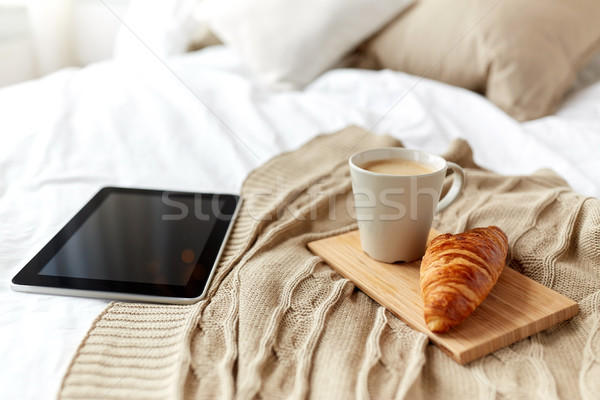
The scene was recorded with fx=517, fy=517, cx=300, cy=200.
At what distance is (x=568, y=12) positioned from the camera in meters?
1.11

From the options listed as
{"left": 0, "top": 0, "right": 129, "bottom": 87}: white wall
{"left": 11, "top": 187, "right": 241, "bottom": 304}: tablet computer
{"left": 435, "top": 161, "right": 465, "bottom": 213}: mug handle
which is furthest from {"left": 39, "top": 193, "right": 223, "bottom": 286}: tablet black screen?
{"left": 0, "top": 0, "right": 129, "bottom": 87}: white wall

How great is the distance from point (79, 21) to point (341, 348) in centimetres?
236

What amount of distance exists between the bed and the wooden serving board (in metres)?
0.28

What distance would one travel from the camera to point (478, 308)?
0.49 m

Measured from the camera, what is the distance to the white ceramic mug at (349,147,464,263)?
21.6 inches

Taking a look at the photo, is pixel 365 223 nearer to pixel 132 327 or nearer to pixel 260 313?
pixel 260 313

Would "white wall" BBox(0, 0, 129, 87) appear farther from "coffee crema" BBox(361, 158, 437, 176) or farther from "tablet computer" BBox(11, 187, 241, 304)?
"coffee crema" BBox(361, 158, 437, 176)

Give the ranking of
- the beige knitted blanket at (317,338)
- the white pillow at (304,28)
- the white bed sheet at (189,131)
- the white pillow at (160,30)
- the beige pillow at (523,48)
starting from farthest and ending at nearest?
the white pillow at (160,30) → the white pillow at (304,28) → the beige pillow at (523,48) → the white bed sheet at (189,131) → the beige knitted blanket at (317,338)

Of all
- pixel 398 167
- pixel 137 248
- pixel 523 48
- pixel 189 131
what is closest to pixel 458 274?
pixel 398 167

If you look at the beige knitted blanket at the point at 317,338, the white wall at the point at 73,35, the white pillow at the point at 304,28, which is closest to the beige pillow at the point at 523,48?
the white pillow at the point at 304,28

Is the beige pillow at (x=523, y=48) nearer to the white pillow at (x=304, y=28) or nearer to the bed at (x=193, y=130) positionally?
the bed at (x=193, y=130)

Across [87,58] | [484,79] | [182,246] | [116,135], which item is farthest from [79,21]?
[182,246]

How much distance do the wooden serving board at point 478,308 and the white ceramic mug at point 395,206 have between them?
18 millimetres

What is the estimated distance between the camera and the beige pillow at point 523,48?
1084 mm
